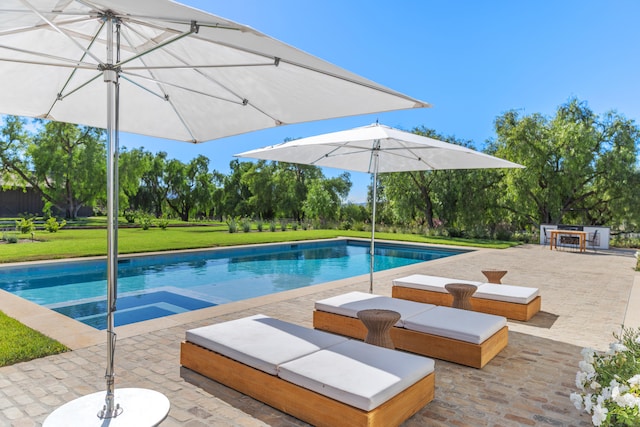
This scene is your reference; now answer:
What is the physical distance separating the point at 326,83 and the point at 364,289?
4.88 m

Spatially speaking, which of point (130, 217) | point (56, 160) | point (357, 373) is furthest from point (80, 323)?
point (56, 160)

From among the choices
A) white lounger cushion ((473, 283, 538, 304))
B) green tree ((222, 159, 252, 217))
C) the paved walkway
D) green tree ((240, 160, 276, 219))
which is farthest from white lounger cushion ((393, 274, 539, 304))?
green tree ((222, 159, 252, 217))

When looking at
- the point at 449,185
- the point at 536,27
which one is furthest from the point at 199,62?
the point at 449,185

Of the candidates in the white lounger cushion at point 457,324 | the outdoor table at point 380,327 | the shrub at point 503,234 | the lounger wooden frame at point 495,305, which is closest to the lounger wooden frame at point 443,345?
the white lounger cushion at point 457,324

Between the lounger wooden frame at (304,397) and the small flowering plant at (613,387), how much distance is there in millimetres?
992

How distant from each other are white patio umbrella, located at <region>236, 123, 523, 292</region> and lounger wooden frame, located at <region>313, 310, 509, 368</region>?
6.42 ft

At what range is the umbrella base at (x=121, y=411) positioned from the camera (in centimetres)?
242

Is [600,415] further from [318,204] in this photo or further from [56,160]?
[56,160]

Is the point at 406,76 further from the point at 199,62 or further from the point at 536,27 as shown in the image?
the point at 199,62

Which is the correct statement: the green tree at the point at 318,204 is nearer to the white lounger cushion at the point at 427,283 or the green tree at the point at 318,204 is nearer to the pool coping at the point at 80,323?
the white lounger cushion at the point at 427,283

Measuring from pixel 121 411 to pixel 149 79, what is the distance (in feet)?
7.76

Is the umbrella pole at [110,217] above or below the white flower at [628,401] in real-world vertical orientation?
above

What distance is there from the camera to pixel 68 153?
27.4 m

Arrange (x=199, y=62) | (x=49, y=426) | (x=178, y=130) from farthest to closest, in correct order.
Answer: (x=178, y=130), (x=199, y=62), (x=49, y=426)
